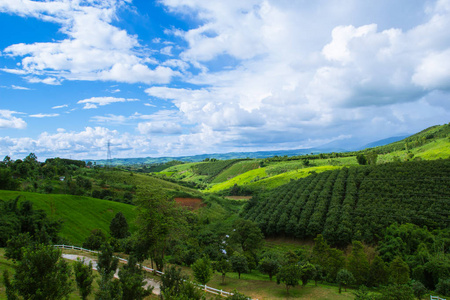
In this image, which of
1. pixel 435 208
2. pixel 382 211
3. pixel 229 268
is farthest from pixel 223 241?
pixel 435 208

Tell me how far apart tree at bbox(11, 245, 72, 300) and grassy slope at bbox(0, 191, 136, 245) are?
46.2m

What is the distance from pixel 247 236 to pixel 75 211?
1886 inches

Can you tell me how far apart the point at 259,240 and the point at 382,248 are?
21341mm

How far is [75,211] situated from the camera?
6625cm

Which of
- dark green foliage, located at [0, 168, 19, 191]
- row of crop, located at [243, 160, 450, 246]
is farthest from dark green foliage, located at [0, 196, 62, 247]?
row of crop, located at [243, 160, 450, 246]

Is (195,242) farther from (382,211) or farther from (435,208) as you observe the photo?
(435,208)

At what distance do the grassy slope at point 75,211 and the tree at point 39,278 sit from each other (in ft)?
152

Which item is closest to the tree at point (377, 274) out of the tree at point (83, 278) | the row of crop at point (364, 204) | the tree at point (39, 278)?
the row of crop at point (364, 204)

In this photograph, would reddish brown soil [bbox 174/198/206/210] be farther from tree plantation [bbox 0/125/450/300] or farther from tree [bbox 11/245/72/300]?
tree [bbox 11/245/72/300]

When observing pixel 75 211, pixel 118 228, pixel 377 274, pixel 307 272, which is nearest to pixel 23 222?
pixel 118 228

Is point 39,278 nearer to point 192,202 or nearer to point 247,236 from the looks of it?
point 247,236

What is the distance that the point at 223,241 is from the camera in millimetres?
51562

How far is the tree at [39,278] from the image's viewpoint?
14.4m

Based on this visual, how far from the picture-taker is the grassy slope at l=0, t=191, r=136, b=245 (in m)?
58.4
